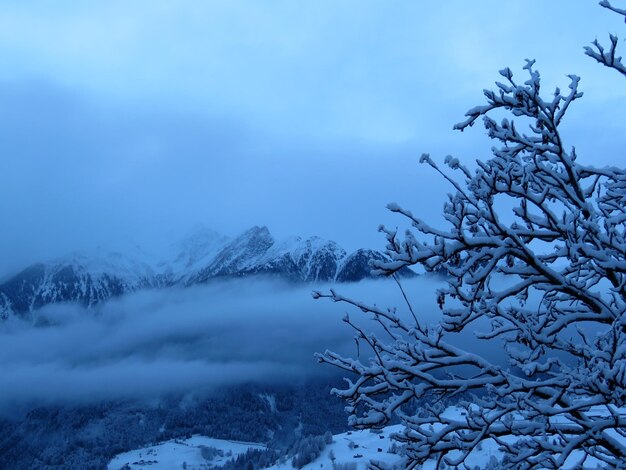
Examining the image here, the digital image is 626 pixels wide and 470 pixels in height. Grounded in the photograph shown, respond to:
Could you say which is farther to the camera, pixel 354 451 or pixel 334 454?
pixel 354 451

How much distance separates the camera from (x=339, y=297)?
5.32 m

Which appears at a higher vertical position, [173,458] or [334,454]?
[334,454]

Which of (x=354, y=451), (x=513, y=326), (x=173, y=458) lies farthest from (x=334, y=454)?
(x=173, y=458)

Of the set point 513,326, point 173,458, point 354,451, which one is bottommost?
point 173,458

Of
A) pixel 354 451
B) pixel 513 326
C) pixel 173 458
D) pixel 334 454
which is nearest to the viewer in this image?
pixel 513 326

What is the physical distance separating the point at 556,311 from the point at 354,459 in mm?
34783

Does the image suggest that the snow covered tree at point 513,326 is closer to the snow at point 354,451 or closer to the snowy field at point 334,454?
the snowy field at point 334,454

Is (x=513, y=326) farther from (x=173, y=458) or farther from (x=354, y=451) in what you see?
(x=173, y=458)

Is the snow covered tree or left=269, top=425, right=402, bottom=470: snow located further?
left=269, top=425, right=402, bottom=470: snow

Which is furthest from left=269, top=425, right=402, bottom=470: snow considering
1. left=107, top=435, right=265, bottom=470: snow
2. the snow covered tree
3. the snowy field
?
left=107, top=435, right=265, bottom=470: snow

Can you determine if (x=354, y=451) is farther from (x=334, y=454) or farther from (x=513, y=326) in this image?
(x=513, y=326)

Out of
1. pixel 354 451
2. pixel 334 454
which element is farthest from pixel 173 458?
pixel 354 451

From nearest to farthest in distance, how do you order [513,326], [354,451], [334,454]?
[513,326] → [334,454] → [354,451]

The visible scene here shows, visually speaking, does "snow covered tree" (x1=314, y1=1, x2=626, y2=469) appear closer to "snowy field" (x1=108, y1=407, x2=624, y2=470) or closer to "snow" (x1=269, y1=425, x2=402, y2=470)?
"snowy field" (x1=108, y1=407, x2=624, y2=470)
